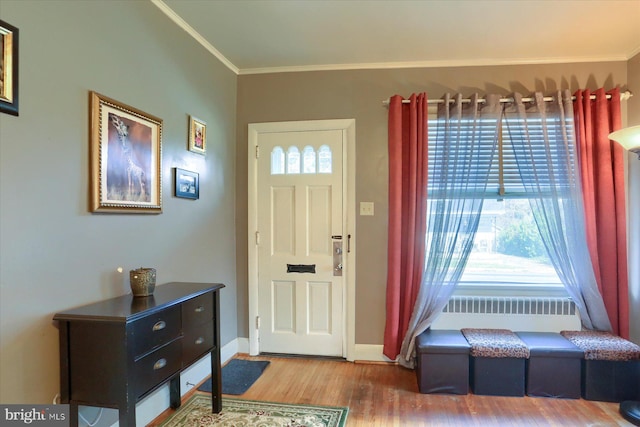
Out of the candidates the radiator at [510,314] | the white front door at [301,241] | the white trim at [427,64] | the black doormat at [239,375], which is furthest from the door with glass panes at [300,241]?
the radiator at [510,314]

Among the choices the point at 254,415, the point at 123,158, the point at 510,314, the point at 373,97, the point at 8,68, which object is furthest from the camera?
the point at 373,97

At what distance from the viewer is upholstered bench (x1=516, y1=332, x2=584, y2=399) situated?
247 centimetres

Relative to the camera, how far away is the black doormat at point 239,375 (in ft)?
8.57

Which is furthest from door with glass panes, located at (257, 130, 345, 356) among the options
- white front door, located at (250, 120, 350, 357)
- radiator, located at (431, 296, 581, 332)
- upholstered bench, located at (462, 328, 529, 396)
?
upholstered bench, located at (462, 328, 529, 396)

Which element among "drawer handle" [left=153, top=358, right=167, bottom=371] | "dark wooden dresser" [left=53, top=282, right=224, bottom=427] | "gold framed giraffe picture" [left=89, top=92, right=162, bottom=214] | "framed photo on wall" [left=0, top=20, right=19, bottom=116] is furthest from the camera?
"gold framed giraffe picture" [left=89, top=92, right=162, bottom=214]

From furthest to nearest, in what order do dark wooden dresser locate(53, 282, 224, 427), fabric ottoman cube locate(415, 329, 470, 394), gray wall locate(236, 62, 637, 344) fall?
1. gray wall locate(236, 62, 637, 344)
2. fabric ottoman cube locate(415, 329, 470, 394)
3. dark wooden dresser locate(53, 282, 224, 427)

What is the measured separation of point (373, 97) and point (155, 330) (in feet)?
7.83

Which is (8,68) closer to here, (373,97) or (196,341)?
(196,341)

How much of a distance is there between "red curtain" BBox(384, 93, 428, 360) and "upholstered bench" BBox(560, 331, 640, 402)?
120 centimetres

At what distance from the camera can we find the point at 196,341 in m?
2.01

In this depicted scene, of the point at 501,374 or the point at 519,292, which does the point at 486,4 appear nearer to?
the point at 519,292

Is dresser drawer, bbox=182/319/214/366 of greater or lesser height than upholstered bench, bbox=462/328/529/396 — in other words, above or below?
above

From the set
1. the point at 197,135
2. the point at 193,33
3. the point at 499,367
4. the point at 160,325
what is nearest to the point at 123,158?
the point at 197,135

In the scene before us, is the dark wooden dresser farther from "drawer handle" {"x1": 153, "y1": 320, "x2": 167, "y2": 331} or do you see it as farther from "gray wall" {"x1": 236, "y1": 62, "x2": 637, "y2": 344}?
"gray wall" {"x1": 236, "y1": 62, "x2": 637, "y2": 344}
